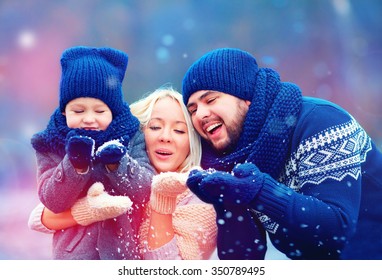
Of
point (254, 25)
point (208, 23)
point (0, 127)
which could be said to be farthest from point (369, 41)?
point (0, 127)

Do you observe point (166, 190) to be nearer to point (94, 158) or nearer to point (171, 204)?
point (171, 204)

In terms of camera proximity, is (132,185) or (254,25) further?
(254,25)

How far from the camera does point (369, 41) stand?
168 centimetres

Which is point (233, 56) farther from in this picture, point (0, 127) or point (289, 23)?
point (0, 127)

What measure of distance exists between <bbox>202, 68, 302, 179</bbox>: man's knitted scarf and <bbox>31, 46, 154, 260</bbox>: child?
24cm

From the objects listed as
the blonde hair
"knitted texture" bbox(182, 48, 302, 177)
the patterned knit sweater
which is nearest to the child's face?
the blonde hair

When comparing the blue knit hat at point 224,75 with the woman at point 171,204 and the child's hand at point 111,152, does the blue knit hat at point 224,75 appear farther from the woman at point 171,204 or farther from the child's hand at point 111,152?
the child's hand at point 111,152

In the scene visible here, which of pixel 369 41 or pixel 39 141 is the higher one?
pixel 369 41

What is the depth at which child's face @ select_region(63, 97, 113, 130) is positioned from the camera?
1.50m

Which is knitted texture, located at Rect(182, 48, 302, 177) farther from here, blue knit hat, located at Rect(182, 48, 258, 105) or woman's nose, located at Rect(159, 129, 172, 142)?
woman's nose, located at Rect(159, 129, 172, 142)

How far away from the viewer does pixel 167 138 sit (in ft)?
5.13

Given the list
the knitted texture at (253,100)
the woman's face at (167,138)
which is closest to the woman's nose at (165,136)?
the woman's face at (167,138)
